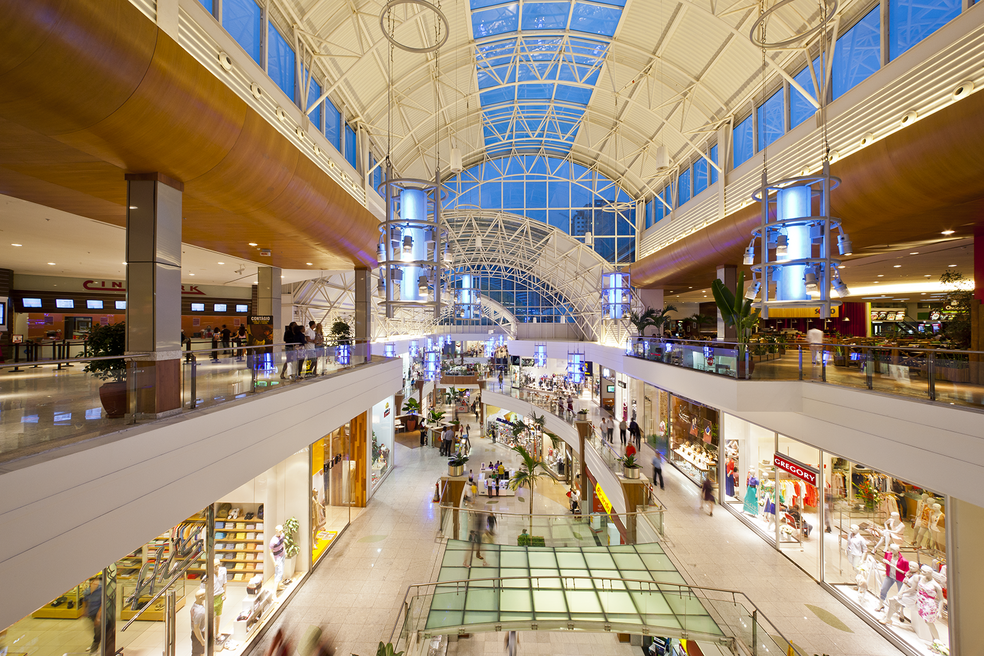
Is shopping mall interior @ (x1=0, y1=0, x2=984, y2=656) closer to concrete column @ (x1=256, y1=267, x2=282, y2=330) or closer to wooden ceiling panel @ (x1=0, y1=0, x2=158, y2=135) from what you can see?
wooden ceiling panel @ (x1=0, y1=0, x2=158, y2=135)

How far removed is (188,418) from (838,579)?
14267mm

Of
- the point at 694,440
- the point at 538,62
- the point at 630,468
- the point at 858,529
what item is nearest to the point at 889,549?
the point at 858,529

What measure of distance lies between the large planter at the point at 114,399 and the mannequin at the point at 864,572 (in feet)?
47.6

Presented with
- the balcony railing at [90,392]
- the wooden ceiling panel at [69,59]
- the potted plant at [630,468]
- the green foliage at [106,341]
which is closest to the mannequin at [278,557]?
the balcony railing at [90,392]

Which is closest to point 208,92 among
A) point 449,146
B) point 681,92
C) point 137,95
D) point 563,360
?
point 137,95

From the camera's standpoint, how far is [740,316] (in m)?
12.2

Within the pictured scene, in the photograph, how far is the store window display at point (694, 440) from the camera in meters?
16.5

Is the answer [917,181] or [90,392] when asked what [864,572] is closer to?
[917,181]

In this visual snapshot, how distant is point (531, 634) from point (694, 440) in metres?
10.7

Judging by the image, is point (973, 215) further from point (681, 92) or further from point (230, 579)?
point (230, 579)

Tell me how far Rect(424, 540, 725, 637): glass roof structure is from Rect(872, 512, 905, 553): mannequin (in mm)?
4389

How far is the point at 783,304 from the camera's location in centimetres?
739

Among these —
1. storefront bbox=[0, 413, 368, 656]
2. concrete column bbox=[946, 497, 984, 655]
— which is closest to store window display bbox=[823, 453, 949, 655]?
concrete column bbox=[946, 497, 984, 655]

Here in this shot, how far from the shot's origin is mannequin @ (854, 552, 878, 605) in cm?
987
